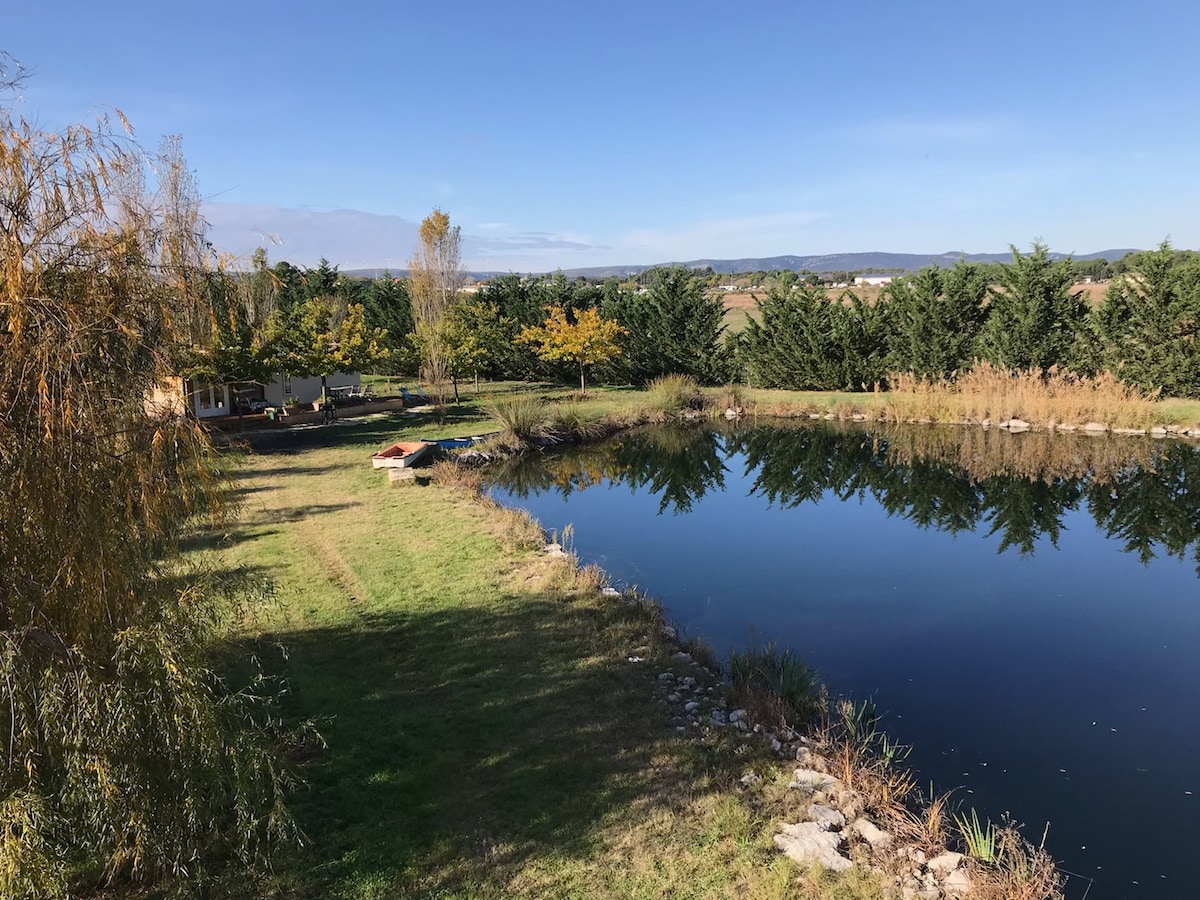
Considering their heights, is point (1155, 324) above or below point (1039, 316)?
below

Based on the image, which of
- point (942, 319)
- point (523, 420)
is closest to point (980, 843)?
point (523, 420)

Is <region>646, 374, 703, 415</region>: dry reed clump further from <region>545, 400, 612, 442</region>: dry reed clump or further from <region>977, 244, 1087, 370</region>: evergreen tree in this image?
<region>977, 244, 1087, 370</region>: evergreen tree

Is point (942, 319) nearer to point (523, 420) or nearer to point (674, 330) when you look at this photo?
point (674, 330)

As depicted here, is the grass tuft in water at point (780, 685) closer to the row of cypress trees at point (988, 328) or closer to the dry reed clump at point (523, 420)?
the dry reed clump at point (523, 420)

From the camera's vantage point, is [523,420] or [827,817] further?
[523,420]

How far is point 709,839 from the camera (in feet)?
14.4

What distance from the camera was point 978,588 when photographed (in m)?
9.40

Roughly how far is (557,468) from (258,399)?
1022 cm

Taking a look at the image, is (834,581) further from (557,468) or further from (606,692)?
(557,468)

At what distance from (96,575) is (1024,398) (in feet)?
67.6

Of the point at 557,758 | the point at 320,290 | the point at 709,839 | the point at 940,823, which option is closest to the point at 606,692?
the point at 557,758

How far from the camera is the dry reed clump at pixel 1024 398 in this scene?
711 inches

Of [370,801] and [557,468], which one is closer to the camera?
[370,801]

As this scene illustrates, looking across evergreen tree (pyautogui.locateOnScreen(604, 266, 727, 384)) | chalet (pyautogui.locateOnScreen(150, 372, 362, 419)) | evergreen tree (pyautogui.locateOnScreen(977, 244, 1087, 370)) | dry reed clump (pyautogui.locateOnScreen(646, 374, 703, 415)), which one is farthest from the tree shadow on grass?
evergreen tree (pyautogui.locateOnScreen(604, 266, 727, 384))
